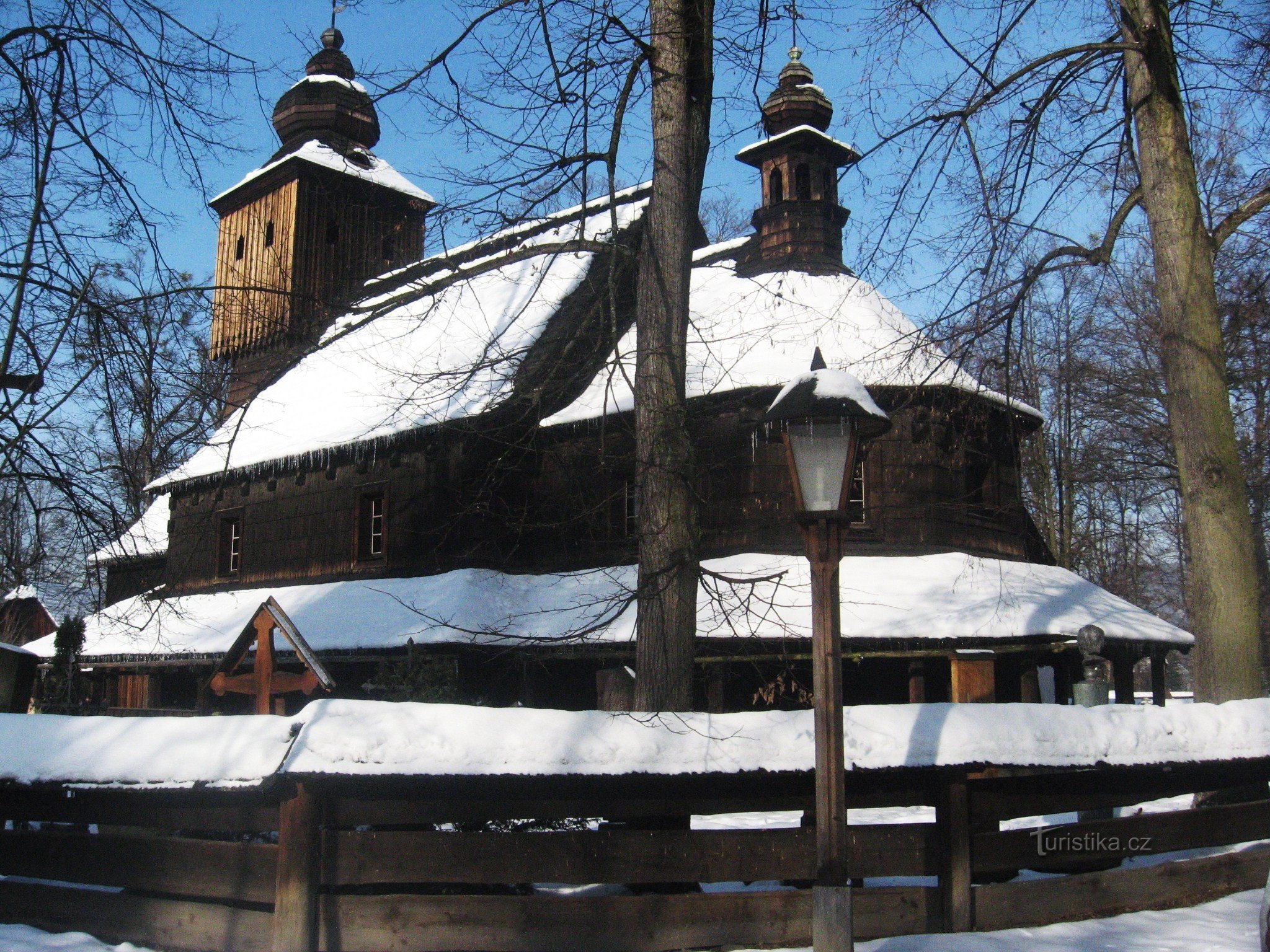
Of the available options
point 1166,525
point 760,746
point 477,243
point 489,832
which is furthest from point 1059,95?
point 1166,525

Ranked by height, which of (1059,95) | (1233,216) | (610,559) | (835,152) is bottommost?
(610,559)

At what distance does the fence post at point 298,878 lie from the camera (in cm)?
548

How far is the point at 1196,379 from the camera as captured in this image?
9.49m

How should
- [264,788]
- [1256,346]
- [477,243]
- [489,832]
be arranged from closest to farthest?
[264,788]
[489,832]
[477,243]
[1256,346]

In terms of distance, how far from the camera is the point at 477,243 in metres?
8.70

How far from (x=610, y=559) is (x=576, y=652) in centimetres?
193

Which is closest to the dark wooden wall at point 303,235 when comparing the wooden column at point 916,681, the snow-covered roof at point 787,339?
the snow-covered roof at point 787,339

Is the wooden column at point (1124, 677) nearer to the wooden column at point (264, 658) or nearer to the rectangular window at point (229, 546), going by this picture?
the wooden column at point (264, 658)

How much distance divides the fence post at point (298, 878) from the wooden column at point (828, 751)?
8.02ft

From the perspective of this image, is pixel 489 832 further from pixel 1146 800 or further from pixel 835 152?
pixel 835 152

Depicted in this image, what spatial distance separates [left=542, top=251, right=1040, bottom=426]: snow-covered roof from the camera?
1559 cm

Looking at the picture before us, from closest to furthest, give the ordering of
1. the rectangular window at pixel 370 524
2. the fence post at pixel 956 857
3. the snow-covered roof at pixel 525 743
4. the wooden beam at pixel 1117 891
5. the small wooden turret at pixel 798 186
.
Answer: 1. the snow-covered roof at pixel 525 743
2. the fence post at pixel 956 857
3. the wooden beam at pixel 1117 891
4. the rectangular window at pixel 370 524
5. the small wooden turret at pixel 798 186

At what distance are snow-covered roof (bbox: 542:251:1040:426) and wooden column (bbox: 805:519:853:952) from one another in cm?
876

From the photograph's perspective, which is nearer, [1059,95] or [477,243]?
[477,243]
